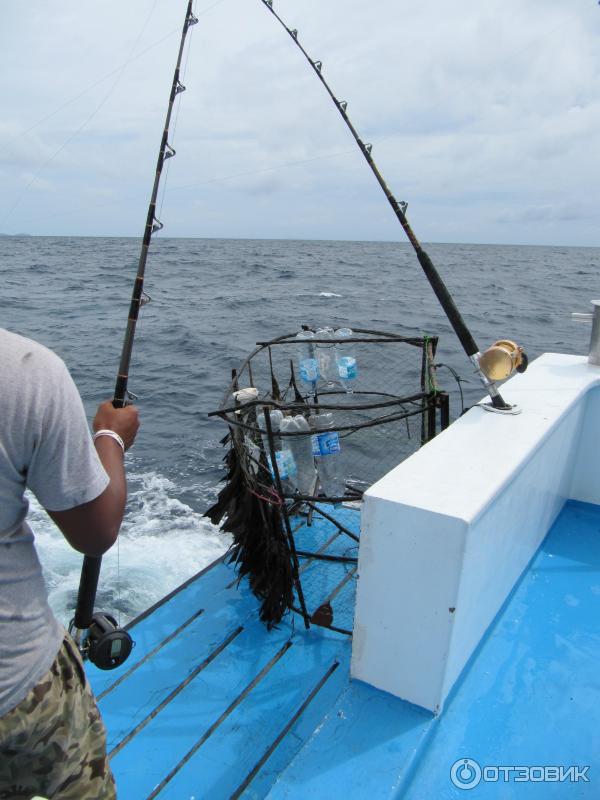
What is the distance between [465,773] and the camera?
1.95 meters

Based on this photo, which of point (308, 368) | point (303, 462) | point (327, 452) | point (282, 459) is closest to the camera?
point (282, 459)

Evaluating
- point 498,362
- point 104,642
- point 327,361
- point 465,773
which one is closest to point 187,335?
point 327,361

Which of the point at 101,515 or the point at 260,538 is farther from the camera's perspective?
the point at 260,538

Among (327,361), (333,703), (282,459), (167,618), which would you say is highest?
(327,361)

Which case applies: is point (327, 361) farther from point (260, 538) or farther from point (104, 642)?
point (104, 642)

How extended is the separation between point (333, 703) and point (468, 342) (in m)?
Answer: 1.97

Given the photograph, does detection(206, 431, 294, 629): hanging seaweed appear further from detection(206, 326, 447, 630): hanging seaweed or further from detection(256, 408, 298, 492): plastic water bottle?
detection(256, 408, 298, 492): plastic water bottle

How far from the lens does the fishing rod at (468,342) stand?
9.80 feet

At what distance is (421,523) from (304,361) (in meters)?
2.38

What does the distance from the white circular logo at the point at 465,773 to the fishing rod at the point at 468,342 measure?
163cm

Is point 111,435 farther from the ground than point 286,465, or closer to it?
farther from the ground

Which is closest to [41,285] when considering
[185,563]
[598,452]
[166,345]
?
[166,345]

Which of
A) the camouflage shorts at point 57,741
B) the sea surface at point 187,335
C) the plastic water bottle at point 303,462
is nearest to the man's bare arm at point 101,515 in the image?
the camouflage shorts at point 57,741

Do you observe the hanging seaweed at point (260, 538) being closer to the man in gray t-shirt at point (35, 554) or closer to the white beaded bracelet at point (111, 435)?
the white beaded bracelet at point (111, 435)
